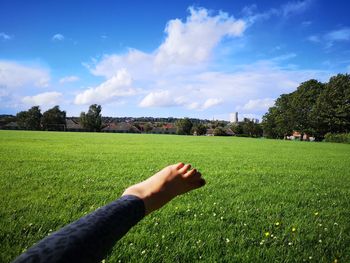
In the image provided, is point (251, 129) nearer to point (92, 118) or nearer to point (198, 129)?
point (198, 129)

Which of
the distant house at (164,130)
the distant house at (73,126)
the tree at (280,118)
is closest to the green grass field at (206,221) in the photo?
the tree at (280,118)

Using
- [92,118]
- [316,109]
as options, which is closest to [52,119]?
[92,118]

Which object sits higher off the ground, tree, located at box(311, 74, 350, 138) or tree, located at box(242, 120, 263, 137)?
tree, located at box(311, 74, 350, 138)

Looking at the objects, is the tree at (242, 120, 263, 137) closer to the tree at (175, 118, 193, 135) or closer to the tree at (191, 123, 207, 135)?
the tree at (191, 123, 207, 135)

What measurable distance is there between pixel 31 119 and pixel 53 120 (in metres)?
8.12

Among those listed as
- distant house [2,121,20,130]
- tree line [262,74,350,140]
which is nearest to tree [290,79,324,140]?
tree line [262,74,350,140]

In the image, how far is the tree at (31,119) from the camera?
107500 millimetres

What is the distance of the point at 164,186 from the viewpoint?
2.69 m

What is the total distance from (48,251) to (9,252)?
2.14 metres

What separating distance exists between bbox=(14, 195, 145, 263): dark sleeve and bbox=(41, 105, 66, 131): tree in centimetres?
11810

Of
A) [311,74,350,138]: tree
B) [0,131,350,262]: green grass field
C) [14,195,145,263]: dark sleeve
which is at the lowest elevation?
[0,131,350,262]: green grass field

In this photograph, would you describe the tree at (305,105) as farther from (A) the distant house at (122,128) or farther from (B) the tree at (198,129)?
(A) the distant house at (122,128)

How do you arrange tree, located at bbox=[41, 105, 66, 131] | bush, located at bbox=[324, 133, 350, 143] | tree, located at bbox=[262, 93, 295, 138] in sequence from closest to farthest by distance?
bush, located at bbox=[324, 133, 350, 143] → tree, located at bbox=[262, 93, 295, 138] → tree, located at bbox=[41, 105, 66, 131]

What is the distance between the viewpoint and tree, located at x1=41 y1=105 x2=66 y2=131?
110 m
